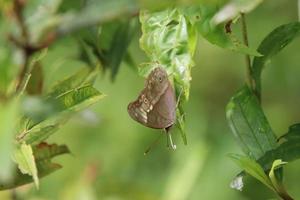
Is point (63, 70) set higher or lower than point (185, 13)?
lower

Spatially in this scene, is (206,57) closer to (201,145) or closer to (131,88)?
(131,88)

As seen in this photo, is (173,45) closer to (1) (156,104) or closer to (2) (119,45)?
(1) (156,104)

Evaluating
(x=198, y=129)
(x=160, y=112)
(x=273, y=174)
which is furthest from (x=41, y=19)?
(x=198, y=129)

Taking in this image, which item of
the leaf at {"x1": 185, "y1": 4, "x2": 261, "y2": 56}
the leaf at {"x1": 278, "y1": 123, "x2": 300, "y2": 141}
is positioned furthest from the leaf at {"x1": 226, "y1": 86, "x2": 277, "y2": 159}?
the leaf at {"x1": 185, "y1": 4, "x2": 261, "y2": 56}

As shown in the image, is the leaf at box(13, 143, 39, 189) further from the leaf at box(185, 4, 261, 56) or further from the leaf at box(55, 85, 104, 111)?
the leaf at box(185, 4, 261, 56)

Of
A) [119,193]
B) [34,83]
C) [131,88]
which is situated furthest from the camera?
[131,88]

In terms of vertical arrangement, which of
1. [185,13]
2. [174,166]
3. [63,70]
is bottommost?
[174,166]

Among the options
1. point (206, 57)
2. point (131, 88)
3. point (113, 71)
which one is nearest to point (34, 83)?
point (113, 71)
